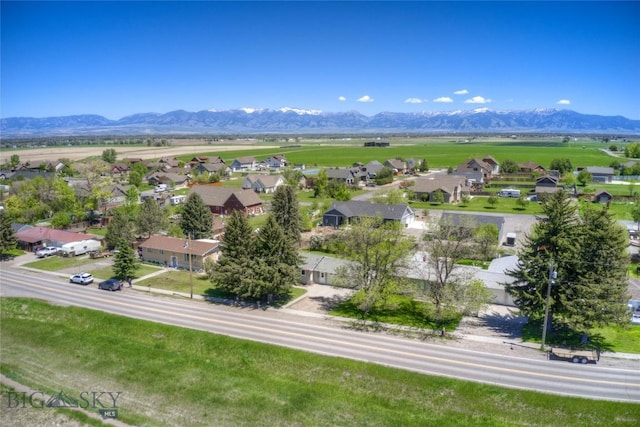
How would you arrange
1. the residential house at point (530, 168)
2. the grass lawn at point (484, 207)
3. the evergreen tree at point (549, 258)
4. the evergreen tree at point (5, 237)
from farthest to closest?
the residential house at point (530, 168) < the grass lawn at point (484, 207) < the evergreen tree at point (5, 237) < the evergreen tree at point (549, 258)

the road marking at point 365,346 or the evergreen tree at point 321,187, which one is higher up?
the evergreen tree at point 321,187

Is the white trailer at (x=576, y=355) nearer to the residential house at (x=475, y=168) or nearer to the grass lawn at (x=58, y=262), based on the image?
the grass lawn at (x=58, y=262)

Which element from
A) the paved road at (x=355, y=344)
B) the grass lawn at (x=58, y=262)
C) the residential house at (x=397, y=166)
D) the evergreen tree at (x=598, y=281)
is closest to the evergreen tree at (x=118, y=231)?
the grass lawn at (x=58, y=262)

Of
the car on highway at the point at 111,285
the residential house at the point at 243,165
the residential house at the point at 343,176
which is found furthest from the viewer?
the residential house at the point at 243,165

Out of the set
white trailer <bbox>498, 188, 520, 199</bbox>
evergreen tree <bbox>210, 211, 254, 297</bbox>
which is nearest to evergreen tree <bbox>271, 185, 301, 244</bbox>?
evergreen tree <bbox>210, 211, 254, 297</bbox>

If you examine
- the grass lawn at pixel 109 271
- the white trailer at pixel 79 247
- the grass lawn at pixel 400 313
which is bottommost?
the grass lawn at pixel 109 271

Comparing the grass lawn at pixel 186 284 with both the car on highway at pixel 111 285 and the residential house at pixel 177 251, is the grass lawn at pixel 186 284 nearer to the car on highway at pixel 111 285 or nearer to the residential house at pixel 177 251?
the residential house at pixel 177 251

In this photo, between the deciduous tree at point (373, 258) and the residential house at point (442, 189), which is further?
the residential house at point (442, 189)

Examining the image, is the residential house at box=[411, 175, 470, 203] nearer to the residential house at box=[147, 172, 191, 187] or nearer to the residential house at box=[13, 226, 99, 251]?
the residential house at box=[13, 226, 99, 251]
